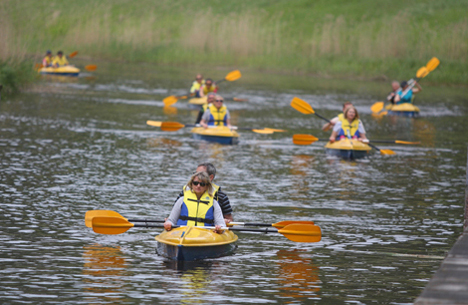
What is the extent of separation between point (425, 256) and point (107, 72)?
31398mm

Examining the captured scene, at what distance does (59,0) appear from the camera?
57500 mm

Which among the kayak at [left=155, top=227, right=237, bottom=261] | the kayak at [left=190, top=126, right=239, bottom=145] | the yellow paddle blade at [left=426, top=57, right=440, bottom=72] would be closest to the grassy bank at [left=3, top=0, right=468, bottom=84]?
the yellow paddle blade at [left=426, top=57, right=440, bottom=72]

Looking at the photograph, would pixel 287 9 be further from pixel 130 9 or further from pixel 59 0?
pixel 59 0

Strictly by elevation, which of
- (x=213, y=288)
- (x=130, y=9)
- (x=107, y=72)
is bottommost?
(x=213, y=288)

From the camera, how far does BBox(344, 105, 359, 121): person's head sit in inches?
669

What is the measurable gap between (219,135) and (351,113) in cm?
348

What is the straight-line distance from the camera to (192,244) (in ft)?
28.0

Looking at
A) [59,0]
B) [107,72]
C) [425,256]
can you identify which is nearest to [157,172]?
[425,256]

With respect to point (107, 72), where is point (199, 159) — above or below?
below

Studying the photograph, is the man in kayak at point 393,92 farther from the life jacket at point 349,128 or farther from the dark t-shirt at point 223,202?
the dark t-shirt at point 223,202

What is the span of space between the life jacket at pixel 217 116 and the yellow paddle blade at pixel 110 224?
407 inches

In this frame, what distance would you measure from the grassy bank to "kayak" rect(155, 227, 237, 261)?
27.4 meters

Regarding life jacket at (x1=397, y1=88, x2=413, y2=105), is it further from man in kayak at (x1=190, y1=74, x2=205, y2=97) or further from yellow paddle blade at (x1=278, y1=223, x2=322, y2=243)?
yellow paddle blade at (x1=278, y1=223, x2=322, y2=243)

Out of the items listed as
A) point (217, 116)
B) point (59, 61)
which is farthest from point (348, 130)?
point (59, 61)
